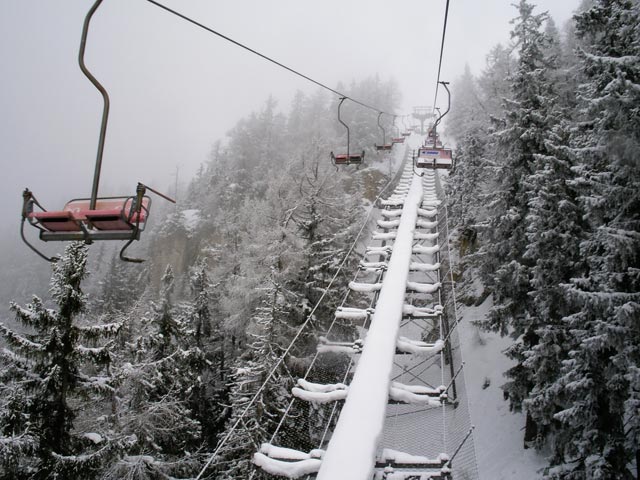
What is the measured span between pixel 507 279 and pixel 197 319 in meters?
16.5

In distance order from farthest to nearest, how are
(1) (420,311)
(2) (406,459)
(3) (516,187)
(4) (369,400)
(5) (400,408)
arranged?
(3) (516,187) < (5) (400,408) < (1) (420,311) < (4) (369,400) < (2) (406,459)

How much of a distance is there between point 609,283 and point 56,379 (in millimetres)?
13349

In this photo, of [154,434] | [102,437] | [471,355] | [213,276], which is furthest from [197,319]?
[471,355]

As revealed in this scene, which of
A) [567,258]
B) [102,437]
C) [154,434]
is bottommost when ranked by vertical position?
[154,434]

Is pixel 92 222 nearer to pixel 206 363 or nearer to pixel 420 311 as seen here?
pixel 420 311

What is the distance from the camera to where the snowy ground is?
11.6m

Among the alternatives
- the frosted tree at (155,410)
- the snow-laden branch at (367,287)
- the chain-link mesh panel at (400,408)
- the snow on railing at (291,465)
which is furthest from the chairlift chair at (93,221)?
the frosted tree at (155,410)

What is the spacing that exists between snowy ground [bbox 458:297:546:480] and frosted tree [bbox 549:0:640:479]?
251 cm

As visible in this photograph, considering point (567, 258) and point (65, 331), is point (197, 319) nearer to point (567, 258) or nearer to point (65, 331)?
point (65, 331)

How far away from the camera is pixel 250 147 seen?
60.2 metres

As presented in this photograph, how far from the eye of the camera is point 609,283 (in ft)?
27.9

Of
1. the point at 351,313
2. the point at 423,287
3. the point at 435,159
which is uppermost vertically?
the point at 435,159

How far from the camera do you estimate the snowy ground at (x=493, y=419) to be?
11.6 meters

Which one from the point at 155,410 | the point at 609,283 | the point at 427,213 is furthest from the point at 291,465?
the point at 427,213
